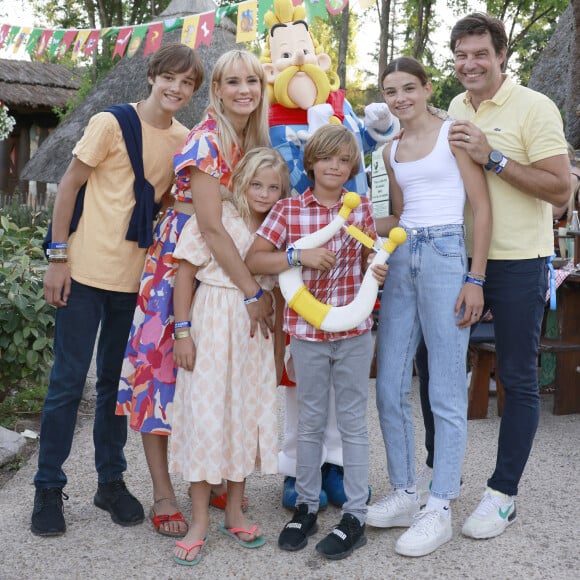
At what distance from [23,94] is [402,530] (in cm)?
1654

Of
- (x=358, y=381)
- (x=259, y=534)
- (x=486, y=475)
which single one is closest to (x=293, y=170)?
(x=358, y=381)

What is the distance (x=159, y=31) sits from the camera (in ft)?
26.1

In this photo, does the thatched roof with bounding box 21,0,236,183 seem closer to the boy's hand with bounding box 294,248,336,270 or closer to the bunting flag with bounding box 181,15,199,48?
the bunting flag with bounding box 181,15,199,48

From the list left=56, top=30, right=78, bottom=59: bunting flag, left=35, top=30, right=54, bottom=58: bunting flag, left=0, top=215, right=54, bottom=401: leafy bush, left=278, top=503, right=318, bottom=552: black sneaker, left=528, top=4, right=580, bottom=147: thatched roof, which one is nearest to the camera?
left=278, top=503, right=318, bottom=552: black sneaker

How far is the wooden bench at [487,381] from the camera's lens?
436cm

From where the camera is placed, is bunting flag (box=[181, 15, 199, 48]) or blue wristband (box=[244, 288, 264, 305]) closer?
blue wristband (box=[244, 288, 264, 305])

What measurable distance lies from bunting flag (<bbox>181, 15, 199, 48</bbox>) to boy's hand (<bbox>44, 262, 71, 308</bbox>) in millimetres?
4850

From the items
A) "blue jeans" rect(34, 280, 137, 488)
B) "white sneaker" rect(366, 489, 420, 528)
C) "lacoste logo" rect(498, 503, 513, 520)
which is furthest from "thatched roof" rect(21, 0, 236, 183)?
"lacoste logo" rect(498, 503, 513, 520)

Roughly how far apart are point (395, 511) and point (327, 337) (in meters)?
0.76

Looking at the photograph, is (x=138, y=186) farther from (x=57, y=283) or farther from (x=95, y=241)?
(x=57, y=283)

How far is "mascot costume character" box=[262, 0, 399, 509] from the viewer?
2955 mm

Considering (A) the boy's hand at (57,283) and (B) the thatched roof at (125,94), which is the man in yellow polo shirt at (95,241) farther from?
(B) the thatched roof at (125,94)

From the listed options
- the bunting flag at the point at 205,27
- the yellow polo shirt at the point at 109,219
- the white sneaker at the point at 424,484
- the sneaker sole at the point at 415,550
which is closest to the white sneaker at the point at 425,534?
the sneaker sole at the point at 415,550

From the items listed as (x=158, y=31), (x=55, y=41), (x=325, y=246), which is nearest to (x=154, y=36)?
(x=158, y=31)
